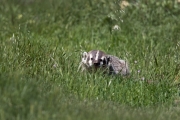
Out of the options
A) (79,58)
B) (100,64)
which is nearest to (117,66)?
(100,64)

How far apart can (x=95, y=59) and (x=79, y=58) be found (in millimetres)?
423

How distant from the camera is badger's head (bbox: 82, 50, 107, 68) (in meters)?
9.15

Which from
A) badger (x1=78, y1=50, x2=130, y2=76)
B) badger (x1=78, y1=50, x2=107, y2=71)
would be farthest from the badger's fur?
badger (x1=78, y1=50, x2=107, y2=71)

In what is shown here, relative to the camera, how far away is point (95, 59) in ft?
30.0

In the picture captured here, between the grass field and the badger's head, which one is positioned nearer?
the grass field

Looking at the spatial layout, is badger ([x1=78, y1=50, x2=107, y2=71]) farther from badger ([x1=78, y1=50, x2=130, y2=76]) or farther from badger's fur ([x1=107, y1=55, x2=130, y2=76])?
badger's fur ([x1=107, y1=55, x2=130, y2=76])

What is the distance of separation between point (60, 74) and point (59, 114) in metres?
2.52

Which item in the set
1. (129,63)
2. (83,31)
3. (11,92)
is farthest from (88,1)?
(11,92)

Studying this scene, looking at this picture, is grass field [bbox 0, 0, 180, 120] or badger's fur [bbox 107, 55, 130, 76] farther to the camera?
badger's fur [bbox 107, 55, 130, 76]

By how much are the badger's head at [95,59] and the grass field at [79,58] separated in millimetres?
175

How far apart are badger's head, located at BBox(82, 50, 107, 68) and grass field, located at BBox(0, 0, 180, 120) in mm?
→ 175

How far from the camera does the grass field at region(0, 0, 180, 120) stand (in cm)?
597

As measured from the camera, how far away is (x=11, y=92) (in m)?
5.89

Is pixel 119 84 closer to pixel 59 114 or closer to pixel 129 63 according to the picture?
pixel 129 63
